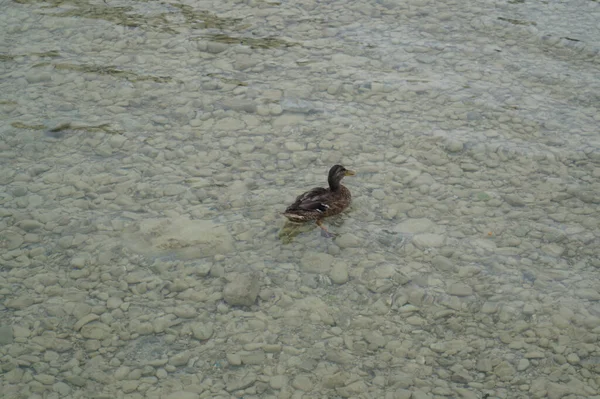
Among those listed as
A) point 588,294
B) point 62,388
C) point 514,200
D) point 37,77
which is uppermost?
point 37,77

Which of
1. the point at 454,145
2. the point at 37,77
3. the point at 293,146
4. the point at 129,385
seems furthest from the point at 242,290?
the point at 37,77

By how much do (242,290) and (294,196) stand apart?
5.01ft

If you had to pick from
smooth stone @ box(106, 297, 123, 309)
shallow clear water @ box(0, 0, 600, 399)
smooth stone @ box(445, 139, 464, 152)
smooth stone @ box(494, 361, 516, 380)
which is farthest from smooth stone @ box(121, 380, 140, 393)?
smooth stone @ box(445, 139, 464, 152)

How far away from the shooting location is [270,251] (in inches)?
260

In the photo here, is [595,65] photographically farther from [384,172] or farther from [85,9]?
[85,9]

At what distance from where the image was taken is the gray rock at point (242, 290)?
5988 millimetres

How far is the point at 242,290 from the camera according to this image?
603cm

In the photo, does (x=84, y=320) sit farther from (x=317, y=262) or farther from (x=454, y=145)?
(x=454, y=145)

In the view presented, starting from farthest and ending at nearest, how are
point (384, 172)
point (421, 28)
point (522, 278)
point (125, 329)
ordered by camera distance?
point (421, 28) < point (384, 172) < point (522, 278) < point (125, 329)

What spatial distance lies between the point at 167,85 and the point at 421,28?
3.77 metres

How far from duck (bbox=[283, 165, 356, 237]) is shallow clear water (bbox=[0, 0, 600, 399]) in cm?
17

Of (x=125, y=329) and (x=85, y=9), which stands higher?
(x=85, y=9)

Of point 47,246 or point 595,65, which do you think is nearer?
point 47,246

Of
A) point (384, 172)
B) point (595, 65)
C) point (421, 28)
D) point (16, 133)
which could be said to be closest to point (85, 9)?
point (16, 133)
